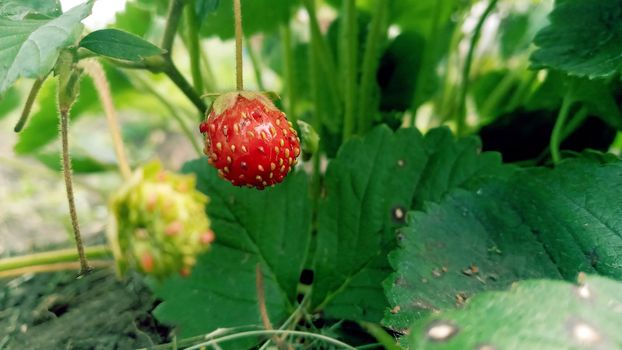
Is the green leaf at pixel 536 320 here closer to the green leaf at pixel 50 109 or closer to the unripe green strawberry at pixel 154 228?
the unripe green strawberry at pixel 154 228

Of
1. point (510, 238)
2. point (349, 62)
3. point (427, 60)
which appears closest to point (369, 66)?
point (349, 62)

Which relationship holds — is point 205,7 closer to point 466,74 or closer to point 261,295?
point 261,295

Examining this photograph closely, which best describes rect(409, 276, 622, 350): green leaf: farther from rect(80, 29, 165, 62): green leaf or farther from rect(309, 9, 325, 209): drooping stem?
rect(309, 9, 325, 209): drooping stem

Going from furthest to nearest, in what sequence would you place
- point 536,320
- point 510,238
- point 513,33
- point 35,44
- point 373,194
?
point 513,33
point 373,194
point 510,238
point 35,44
point 536,320

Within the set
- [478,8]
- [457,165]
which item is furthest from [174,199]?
[478,8]

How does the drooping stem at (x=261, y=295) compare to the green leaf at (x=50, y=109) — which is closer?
the drooping stem at (x=261, y=295)

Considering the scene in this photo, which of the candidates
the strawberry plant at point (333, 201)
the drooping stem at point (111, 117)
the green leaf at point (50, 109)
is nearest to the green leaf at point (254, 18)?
the strawberry plant at point (333, 201)
